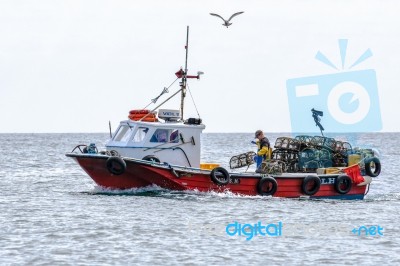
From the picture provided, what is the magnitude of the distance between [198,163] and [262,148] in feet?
7.01

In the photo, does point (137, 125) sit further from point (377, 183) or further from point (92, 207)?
Answer: point (377, 183)

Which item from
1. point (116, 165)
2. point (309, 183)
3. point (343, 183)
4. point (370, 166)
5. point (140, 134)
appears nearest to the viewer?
point (116, 165)

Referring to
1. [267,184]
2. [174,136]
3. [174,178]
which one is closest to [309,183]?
[267,184]

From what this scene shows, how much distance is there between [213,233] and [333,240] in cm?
285

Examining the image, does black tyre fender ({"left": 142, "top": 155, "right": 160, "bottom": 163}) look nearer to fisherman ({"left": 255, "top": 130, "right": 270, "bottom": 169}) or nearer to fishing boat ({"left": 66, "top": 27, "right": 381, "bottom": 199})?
fishing boat ({"left": 66, "top": 27, "right": 381, "bottom": 199})

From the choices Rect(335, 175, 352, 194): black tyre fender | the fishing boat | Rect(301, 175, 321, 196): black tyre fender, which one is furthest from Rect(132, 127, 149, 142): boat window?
Rect(335, 175, 352, 194): black tyre fender

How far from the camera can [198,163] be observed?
31000 mm

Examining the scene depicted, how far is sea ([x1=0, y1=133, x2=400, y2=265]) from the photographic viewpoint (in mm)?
20406

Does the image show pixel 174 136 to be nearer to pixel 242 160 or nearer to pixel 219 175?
pixel 219 175

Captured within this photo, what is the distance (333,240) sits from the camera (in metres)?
22.7

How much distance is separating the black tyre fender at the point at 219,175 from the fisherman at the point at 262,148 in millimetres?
1578

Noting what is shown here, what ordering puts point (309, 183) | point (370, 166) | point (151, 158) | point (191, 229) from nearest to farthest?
point (191, 229) < point (309, 183) < point (151, 158) < point (370, 166)

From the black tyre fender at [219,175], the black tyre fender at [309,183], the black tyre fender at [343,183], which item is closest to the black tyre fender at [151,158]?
the black tyre fender at [219,175]

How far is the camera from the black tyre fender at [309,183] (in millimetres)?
29969
